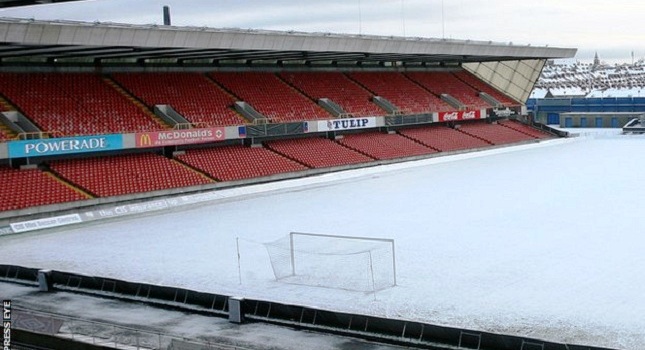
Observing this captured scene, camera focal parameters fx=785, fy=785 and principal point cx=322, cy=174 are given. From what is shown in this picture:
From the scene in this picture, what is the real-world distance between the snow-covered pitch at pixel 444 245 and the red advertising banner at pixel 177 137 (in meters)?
4.88

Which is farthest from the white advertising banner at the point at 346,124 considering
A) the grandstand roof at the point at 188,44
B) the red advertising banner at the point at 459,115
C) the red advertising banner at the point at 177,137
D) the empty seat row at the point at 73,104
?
the empty seat row at the point at 73,104

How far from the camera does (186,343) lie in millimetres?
13266

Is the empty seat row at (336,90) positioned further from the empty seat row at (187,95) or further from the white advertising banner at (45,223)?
the white advertising banner at (45,223)

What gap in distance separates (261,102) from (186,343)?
36767mm

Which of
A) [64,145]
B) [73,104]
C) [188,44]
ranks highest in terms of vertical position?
[188,44]

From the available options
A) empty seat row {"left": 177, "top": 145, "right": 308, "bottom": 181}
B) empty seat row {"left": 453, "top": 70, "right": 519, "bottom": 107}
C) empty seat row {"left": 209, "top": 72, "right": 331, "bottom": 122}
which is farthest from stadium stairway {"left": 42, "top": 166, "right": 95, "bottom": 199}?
empty seat row {"left": 453, "top": 70, "right": 519, "bottom": 107}

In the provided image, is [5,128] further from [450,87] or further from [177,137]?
[450,87]

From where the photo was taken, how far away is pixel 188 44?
3828 centimetres

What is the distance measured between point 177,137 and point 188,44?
5169 millimetres

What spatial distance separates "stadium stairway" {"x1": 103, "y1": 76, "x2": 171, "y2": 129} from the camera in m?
42.0

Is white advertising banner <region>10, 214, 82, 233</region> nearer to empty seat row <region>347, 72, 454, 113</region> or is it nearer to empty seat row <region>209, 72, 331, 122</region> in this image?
empty seat row <region>209, 72, 331, 122</region>

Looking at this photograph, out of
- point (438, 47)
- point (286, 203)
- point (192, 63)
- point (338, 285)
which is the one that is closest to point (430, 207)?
point (286, 203)

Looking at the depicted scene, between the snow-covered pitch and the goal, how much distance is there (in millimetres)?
452

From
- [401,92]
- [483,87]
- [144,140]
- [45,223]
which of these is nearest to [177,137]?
→ [144,140]
